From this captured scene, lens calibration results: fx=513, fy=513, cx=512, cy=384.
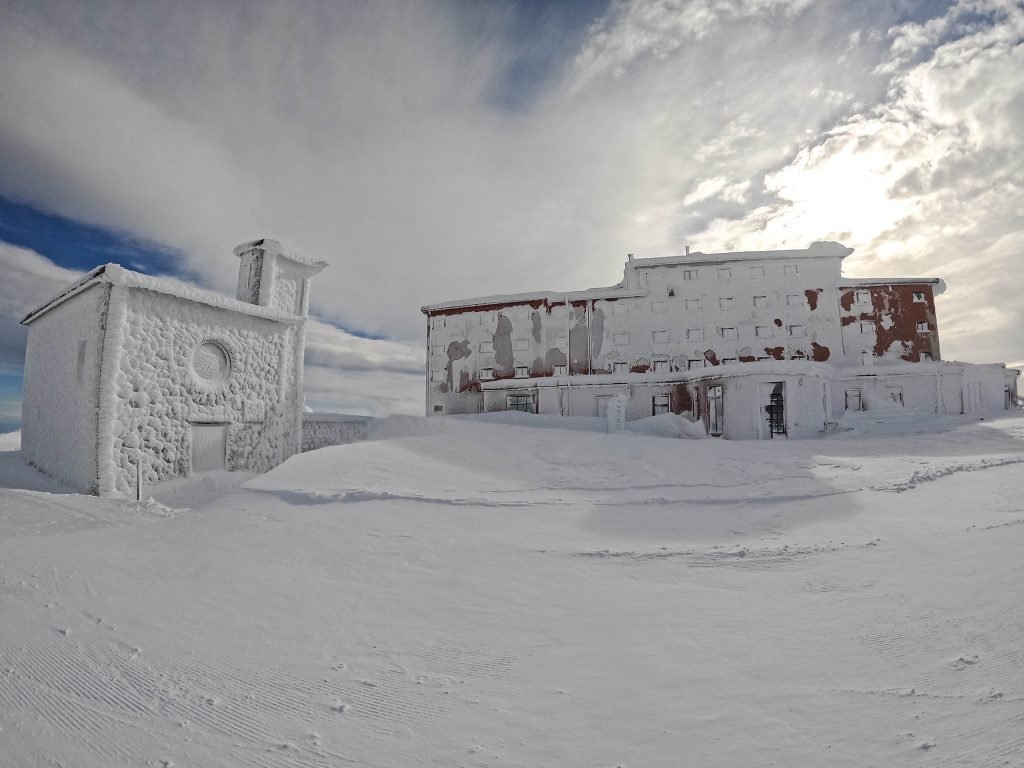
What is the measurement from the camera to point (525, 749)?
263 cm

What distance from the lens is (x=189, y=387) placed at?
42.9 feet

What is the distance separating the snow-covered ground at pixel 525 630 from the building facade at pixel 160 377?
393 centimetres

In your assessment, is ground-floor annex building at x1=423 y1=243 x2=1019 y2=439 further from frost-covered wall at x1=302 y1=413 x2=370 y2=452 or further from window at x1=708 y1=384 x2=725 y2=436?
frost-covered wall at x1=302 y1=413 x2=370 y2=452

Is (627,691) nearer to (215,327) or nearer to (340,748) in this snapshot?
(340,748)

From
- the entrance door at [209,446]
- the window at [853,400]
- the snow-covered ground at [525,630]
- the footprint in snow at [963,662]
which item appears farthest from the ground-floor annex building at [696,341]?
the footprint in snow at [963,662]

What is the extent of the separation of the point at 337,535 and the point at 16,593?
9.73ft

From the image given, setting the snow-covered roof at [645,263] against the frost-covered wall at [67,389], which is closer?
the frost-covered wall at [67,389]

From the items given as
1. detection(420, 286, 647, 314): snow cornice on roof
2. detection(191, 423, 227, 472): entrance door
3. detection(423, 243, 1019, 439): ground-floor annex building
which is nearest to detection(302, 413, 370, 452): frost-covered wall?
detection(191, 423, 227, 472): entrance door

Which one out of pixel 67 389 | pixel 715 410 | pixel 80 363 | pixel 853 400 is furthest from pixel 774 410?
pixel 67 389

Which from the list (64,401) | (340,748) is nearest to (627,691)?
(340,748)

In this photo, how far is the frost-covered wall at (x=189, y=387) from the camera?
38.5 feet

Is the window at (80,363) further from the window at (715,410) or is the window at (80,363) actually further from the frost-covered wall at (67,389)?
the window at (715,410)

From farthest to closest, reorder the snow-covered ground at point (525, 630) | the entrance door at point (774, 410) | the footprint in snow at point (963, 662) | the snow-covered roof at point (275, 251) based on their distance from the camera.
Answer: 1. the entrance door at point (774, 410)
2. the snow-covered roof at point (275, 251)
3. the footprint in snow at point (963, 662)
4. the snow-covered ground at point (525, 630)

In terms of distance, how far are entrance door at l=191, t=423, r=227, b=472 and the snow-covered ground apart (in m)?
4.86
